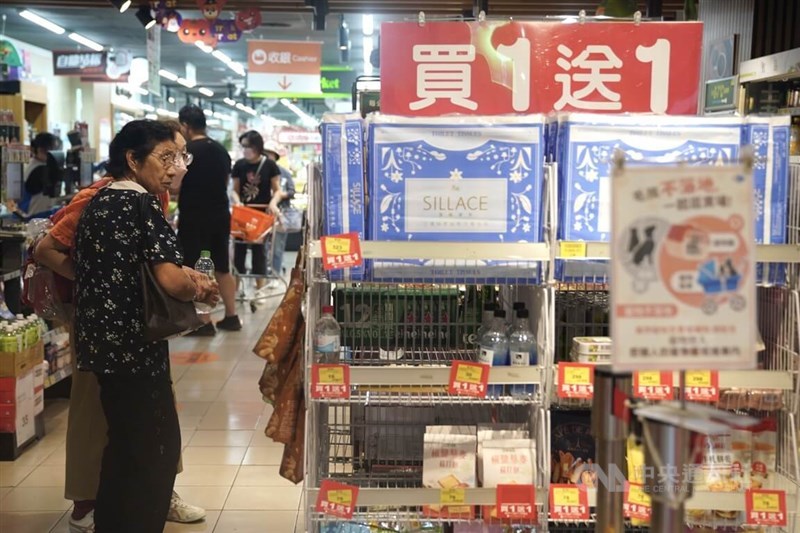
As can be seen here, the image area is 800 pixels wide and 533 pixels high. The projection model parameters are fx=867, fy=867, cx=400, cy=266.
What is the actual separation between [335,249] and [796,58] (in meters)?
Answer: 3.66

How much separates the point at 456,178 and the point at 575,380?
2.36 ft

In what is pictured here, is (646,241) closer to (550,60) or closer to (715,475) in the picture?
(715,475)

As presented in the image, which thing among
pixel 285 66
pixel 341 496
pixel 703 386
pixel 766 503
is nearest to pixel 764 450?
pixel 766 503

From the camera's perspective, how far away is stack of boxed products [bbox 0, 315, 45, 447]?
15.5 ft

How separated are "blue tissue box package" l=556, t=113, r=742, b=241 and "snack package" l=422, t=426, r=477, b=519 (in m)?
0.75

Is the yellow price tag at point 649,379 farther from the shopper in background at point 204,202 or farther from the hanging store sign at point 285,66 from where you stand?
the hanging store sign at point 285,66

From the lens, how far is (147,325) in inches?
113

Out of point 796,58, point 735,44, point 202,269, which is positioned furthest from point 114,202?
point 735,44

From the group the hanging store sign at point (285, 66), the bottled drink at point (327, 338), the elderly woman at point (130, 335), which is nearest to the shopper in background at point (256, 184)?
the hanging store sign at point (285, 66)

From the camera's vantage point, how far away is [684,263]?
158 centimetres

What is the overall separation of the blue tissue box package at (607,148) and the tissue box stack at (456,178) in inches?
4.0

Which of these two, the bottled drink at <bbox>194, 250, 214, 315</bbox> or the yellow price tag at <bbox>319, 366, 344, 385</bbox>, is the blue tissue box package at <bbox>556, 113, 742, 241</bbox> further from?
the bottled drink at <bbox>194, 250, 214, 315</bbox>

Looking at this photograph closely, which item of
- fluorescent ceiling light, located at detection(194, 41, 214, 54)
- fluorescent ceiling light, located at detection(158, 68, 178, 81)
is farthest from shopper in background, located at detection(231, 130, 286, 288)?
fluorescent ceiling light, located at detection(158, 68, 178, 81)

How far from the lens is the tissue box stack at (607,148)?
8.59 feet
